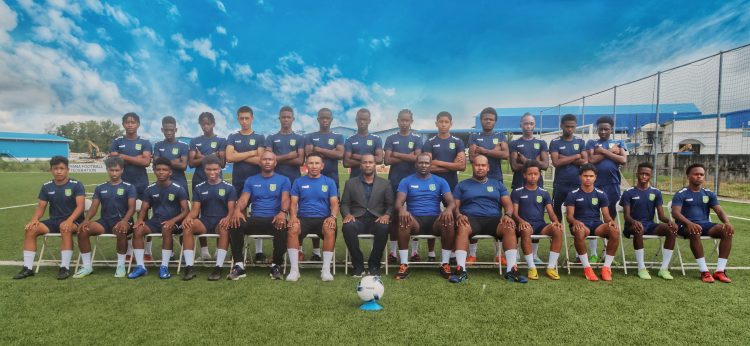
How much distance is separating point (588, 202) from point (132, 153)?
6646mm

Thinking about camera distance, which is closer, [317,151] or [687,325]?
[687,325]

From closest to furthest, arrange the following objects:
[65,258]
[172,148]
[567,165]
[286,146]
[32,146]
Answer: [65,258] < [567,165] < [286,146] < [172,148] < [32,146]

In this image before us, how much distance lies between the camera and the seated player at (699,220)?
5.12 metres

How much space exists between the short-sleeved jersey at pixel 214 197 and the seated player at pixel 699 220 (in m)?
5.89

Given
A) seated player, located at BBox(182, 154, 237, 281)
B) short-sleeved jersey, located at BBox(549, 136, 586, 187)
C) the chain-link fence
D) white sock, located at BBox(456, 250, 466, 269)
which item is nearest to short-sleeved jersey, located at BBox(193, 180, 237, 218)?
seated player, located at BBox(182, 154, 237, 281)

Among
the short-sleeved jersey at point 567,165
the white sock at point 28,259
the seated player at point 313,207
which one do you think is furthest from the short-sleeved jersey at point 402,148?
the white sock at point 28,259

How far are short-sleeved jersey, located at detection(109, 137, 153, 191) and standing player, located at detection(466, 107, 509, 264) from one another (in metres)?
5.01

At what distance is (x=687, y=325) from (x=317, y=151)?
472cm

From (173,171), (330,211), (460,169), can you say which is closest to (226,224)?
(330,211)

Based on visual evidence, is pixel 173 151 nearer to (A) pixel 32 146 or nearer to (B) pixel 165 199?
(B) pixel 165 199

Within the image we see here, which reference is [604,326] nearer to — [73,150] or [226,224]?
[226,224]

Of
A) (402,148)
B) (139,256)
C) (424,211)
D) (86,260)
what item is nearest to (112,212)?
(86,260)

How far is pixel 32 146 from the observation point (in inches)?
1909

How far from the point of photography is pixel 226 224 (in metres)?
5.24
